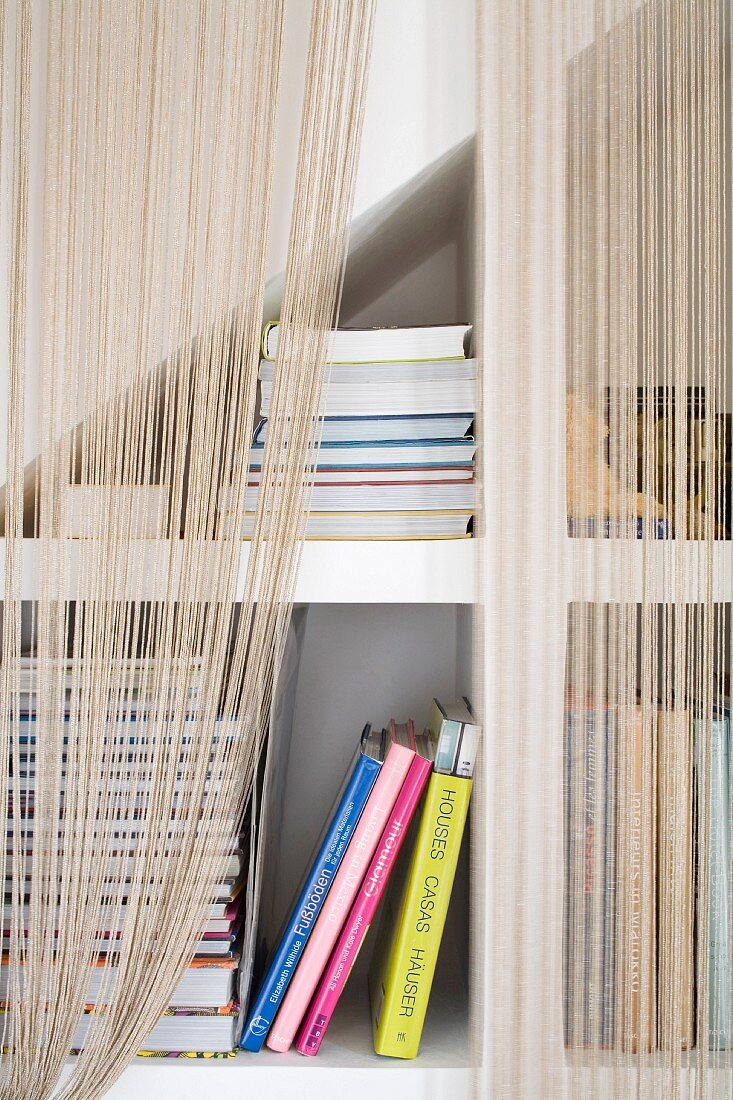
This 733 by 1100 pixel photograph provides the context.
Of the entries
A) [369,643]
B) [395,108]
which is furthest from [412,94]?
[369,643]

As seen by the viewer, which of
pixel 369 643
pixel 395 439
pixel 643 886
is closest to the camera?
pixel 643 886

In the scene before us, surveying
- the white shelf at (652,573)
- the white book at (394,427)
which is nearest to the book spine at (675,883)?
the white shelf at (652,573)

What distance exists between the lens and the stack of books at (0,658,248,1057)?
2.52ft

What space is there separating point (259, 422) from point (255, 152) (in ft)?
0.83

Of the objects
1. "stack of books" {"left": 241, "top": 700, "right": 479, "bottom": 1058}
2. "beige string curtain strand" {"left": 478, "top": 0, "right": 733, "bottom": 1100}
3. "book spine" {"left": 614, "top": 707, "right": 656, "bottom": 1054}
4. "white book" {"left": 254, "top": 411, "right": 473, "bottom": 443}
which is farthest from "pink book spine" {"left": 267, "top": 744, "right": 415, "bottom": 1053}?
"white book" {"left": 254, "top": 411, "right": 473, "bottom": 443}

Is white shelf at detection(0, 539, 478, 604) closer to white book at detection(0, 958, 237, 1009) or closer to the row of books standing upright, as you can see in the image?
the row of books standing upright

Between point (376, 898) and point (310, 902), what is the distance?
0.07 meters

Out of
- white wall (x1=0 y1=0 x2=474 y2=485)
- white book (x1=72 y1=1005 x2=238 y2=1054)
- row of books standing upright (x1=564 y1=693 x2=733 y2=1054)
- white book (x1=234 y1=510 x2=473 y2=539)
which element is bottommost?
white book (x1=72 y1=1005 x2=238 y2=1054)

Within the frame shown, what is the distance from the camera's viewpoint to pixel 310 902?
0.82 meters

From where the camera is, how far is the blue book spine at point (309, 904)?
81 centimetres

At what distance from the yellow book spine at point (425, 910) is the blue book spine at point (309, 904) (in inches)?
2.7

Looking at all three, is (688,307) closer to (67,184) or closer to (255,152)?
(255,152)

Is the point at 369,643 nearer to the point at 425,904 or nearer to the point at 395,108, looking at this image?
the point at 425,904

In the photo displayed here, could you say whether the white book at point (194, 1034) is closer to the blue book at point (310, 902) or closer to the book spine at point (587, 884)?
the blue book at point (310, 902)
